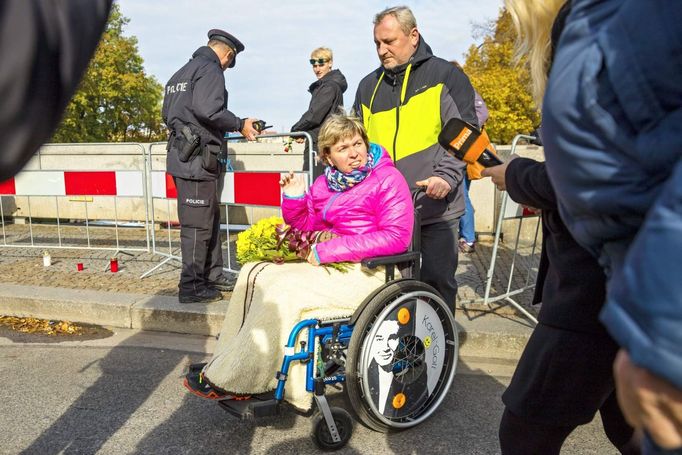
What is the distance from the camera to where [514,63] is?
172 cm

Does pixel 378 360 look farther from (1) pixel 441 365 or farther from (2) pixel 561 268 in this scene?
(2) pixel 561 268

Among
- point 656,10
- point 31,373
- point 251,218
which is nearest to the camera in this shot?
point 656,10

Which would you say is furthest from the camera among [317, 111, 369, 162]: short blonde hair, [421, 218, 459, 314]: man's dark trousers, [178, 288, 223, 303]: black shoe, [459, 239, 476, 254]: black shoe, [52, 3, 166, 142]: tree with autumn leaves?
[52, 3, 166, 142]: tree with autumn leaves

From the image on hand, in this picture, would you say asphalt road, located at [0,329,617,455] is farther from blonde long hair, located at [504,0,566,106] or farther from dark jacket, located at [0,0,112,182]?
dark jacket, located at [0,0,112,182]

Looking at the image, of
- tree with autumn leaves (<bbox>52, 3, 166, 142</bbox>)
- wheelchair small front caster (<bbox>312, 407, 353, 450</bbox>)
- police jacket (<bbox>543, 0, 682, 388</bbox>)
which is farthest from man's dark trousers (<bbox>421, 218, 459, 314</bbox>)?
tree with autumn leaves (<bbox>52, 3, 166, 142</bbox>)

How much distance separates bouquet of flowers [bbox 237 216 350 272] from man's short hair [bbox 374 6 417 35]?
135 cm

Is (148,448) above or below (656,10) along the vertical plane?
below

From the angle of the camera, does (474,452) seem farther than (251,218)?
No

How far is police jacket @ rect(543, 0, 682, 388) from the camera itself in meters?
0.79

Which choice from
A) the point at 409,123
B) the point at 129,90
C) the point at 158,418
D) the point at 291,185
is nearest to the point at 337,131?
the point at 291,185

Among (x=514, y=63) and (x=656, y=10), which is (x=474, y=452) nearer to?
(x=514, y=63)

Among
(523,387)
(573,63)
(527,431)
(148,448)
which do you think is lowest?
(148,448)

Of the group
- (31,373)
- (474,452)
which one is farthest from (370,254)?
(31,373)

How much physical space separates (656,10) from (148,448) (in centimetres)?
286
